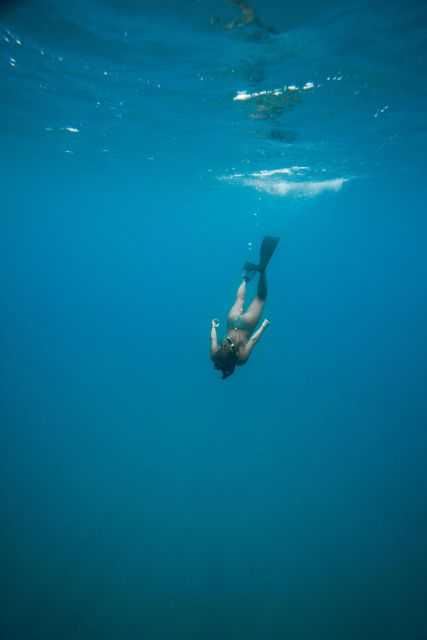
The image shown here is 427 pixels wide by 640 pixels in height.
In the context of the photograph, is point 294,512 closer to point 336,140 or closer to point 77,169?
point 336,140

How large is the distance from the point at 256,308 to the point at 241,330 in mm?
882

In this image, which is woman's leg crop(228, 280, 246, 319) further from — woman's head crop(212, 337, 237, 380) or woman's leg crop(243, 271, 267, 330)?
woman's head crop(212, 337, 237, 380)

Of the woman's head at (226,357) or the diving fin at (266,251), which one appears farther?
the diving fin at (266,251)

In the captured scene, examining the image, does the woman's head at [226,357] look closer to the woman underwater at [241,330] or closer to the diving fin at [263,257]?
the woman underwater at [241,330]

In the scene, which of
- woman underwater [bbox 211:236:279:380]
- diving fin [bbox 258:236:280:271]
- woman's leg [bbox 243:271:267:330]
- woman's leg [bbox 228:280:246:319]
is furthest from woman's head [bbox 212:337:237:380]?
diving fin [bbox 258:236:280:271]

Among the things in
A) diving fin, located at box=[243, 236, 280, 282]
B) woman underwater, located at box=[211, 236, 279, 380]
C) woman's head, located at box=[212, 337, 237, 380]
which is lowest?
woman's head, located at box=[212, 337, 237, 380]

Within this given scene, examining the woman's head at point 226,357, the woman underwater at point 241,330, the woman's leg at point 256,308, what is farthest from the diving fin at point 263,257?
the woman's head at point 226,357

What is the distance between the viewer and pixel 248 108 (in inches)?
486

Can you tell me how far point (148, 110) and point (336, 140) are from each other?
8.61 meters

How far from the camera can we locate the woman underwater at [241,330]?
7016mm

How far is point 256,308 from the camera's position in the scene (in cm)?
863

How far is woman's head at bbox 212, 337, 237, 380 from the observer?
22.7ft

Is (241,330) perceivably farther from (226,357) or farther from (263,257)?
(263,257)

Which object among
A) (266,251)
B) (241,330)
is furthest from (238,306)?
(266,251)
